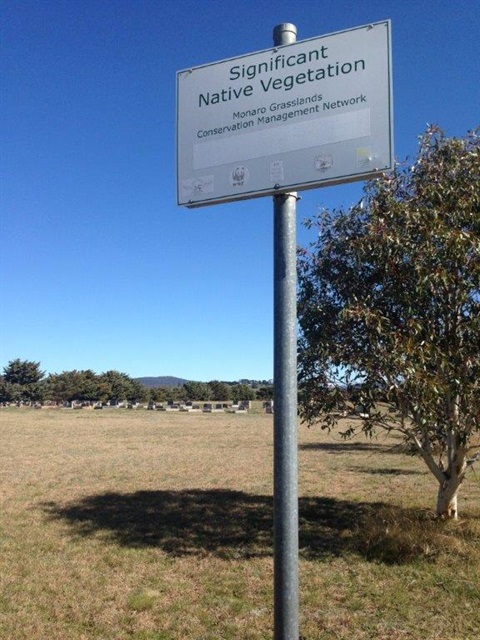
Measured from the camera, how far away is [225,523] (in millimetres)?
10359

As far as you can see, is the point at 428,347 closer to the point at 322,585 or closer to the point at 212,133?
the point at 322,585

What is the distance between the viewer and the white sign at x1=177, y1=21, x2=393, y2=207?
2791 millimetres

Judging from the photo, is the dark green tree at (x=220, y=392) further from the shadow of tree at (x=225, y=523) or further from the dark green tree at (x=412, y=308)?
the dark green tree at (x=412, y=308)

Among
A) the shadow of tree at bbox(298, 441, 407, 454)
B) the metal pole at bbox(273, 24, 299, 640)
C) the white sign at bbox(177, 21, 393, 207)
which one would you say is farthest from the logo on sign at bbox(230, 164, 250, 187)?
the shadow of tree at bbox(298, 441, 407, 454)

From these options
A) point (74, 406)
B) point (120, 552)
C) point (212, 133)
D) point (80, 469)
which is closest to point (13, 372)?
point (74, 406)

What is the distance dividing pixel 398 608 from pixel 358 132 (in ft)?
17.7

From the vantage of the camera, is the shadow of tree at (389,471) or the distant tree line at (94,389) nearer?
the shadow of tree at (389,471)

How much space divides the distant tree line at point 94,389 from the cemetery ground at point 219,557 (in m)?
68.6

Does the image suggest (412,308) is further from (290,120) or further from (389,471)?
A: (389,471)

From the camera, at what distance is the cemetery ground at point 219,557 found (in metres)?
5.76

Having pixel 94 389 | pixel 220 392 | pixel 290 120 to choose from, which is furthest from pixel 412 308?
pixel 220 392

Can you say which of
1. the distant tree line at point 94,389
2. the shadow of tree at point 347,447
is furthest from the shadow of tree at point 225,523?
the distant tree line at point 94,389

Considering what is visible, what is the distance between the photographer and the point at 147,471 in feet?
55.9

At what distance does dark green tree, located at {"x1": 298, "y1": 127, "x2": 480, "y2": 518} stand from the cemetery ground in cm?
191
